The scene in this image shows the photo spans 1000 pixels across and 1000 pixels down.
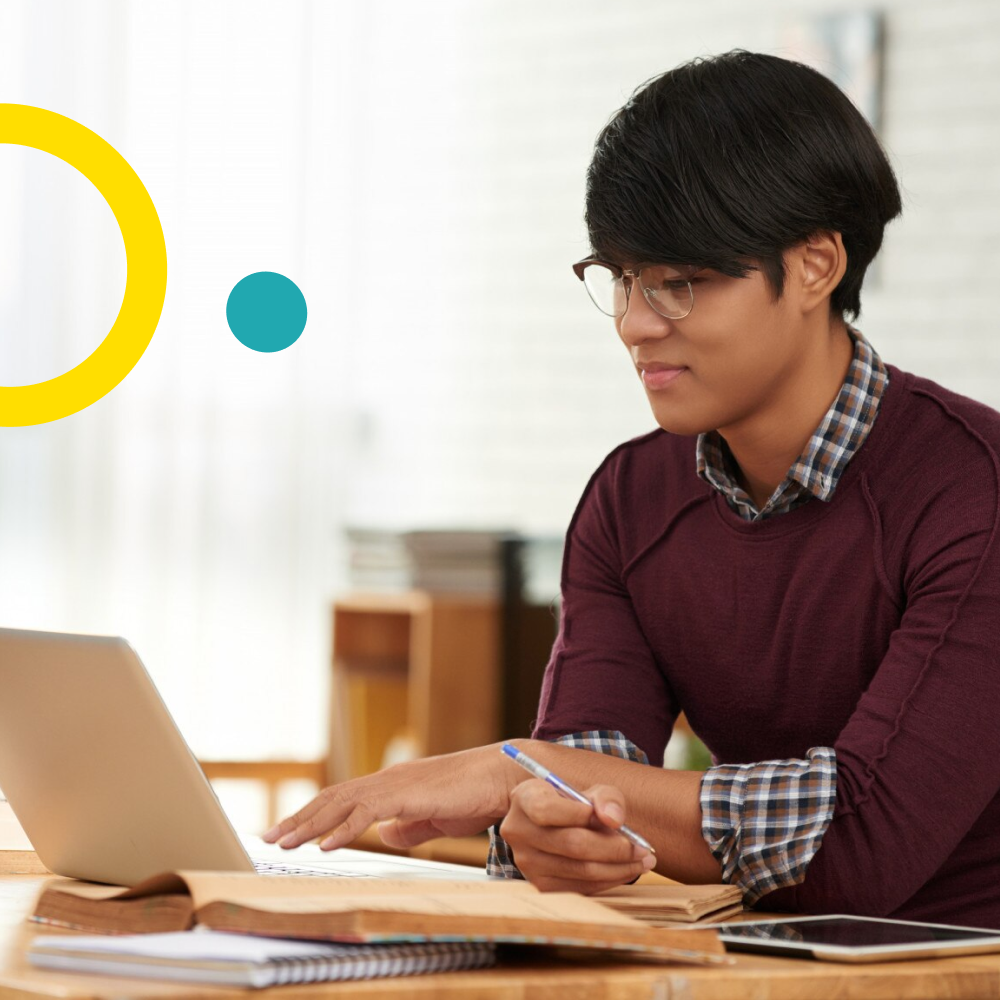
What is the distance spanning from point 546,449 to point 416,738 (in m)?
0.92

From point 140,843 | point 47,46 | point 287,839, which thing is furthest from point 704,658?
point 47,46

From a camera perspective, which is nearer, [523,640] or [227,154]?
[523,640]

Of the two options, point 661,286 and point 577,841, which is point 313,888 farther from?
point 661,286

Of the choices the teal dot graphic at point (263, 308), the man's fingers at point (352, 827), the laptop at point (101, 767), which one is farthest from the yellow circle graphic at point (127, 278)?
the man's fingers at point (352, 827)

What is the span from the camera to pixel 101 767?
1.16 m

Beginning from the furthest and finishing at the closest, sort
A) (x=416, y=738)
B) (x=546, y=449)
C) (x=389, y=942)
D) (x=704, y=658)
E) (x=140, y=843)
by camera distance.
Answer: (x=546, y=449) < (x=416, y=738) < (x=704, y=658) < (x=140, y=843) < (x=389, y=942)

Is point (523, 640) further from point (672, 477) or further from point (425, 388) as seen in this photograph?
point (672, 477)

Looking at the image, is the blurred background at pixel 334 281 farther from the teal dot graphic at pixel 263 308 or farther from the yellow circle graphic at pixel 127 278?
the yellow circle graphic at pixel 127 278

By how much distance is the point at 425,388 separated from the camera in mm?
4254

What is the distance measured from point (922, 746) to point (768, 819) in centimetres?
15

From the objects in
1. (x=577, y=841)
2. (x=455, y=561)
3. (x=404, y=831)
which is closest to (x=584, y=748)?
(x=404, y=831)

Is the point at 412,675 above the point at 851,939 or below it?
below

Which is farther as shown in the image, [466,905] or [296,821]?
[296,821]

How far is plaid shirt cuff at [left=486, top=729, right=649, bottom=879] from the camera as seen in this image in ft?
4.69
